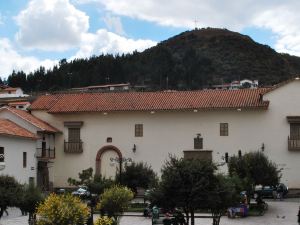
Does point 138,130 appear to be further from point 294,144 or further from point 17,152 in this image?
point 294,144

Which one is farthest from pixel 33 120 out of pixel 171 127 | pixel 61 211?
pixel 61 211

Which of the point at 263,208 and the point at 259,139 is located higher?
the point at 259,139

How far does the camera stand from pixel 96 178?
3731cm

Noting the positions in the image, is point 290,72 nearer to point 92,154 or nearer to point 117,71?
point 117,71

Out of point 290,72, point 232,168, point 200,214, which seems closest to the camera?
point 200,214

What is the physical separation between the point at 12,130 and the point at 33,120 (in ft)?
15.6

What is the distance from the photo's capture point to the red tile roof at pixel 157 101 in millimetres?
44625

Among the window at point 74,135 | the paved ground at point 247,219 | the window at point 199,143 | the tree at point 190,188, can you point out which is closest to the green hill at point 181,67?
the window at point 74,135

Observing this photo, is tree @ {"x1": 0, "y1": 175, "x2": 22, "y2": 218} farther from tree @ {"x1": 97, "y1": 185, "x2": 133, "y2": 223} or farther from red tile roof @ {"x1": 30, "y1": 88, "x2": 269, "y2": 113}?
red tile roof @ {"x1": 30, "y1": 88, "x2": 269, "y2": 113}

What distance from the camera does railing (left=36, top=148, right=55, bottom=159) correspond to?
45.4 m

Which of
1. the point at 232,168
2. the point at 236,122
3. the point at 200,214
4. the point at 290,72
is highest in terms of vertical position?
the point at 290,72

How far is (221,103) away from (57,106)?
44.4ft

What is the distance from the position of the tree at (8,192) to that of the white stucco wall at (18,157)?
15689 mm

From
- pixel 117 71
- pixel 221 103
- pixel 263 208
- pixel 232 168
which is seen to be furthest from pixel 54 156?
pixel 117 71
